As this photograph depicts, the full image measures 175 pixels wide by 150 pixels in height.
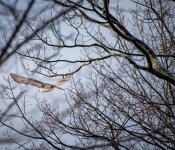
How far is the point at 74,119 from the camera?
269 inches

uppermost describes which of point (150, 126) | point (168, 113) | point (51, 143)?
point (168, 113)

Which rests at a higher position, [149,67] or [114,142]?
[149,67]

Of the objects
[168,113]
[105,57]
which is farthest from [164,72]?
[168,113]

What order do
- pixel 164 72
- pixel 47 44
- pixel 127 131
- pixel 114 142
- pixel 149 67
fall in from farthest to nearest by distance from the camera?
1. pixel 127 131
2. pixel 114 142
3. pixel 47 44
4. pixel 164 72
5. pixel 149 67

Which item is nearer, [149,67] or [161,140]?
[149,67]

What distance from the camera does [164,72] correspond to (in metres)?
4.78

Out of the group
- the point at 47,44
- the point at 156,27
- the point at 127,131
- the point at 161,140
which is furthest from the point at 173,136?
the point at 47,44

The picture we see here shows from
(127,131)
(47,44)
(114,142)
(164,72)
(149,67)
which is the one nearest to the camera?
(149,67)

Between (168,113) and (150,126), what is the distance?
23.9 inches

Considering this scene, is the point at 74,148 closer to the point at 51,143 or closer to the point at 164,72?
the point at 51,143

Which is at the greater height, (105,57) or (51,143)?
(105,57)

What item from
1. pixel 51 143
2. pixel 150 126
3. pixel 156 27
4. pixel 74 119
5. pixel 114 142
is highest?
pixel 156 27

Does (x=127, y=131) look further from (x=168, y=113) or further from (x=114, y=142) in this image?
(x=168, y=113)

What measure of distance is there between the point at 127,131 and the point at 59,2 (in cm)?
377
